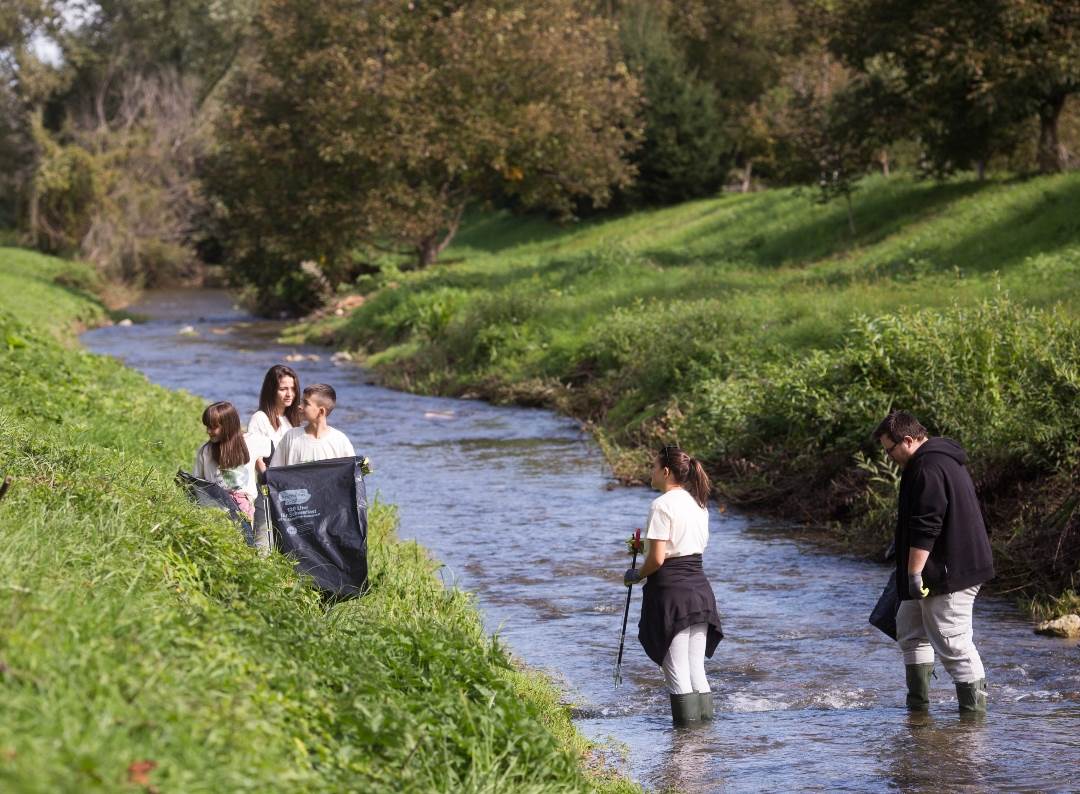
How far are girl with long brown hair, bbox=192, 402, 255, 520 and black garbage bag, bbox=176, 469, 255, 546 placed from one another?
6cm

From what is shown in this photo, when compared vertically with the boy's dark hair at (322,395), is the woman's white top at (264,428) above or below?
below

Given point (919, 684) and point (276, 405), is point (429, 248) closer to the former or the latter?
point (276, 405)

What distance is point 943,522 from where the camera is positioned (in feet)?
27.2

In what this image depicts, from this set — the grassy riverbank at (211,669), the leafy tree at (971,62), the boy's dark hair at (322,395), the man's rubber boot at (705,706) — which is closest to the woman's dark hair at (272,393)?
the boy's dark hair at (322,395)

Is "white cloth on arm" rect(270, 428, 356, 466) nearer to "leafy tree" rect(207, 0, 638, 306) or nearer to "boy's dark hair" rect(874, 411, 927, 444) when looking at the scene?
"boy's dark hair" rect(874, 411, 927, 444)

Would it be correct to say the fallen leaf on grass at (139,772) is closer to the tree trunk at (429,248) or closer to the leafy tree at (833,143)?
the leafy tree at (833,143)

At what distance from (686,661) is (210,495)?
3454 mm

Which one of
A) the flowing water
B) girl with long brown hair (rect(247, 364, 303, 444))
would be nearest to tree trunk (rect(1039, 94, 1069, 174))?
the flowing water

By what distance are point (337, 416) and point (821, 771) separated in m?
15.1

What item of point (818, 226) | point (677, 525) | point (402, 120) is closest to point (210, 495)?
point (677, 525)

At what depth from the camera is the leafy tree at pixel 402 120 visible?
3569cm

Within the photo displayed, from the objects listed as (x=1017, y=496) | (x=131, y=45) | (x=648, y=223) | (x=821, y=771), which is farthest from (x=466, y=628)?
(x=131, y=45)

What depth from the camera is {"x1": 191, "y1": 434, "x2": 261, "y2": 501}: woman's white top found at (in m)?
9.84

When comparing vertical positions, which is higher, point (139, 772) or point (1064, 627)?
point (139, 772)
